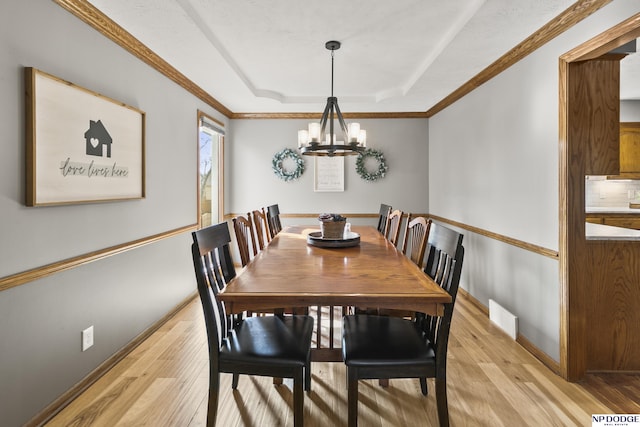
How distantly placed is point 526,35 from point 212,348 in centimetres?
285

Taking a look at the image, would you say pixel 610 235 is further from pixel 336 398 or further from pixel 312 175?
pixel 312 175

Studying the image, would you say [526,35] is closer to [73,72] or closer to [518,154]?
[518,154]

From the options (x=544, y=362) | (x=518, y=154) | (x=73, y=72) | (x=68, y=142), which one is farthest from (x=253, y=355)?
(x=518, y=154)

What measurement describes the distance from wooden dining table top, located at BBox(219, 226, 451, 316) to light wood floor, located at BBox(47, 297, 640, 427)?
756 millimetres

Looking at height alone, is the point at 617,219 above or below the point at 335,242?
above

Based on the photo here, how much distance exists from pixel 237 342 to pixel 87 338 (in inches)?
43.2

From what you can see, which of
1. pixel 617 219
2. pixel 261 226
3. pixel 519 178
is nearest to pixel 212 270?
pixel 261 226

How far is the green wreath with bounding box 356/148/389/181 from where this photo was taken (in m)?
5.67

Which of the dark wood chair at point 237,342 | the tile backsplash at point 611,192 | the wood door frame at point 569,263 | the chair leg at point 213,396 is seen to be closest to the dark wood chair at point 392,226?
the wood door frame at point 569,263

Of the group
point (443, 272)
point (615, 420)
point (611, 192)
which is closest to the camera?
point (443, 272)

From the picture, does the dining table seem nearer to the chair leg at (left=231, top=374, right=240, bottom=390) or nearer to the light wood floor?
A: the light wood floor

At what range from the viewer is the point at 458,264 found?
5.48ft

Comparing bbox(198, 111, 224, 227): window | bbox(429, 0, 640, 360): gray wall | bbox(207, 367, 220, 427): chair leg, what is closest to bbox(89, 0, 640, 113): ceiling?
bbox(429, 0, 640, 360): gray wall

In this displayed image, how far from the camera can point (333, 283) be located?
1773 mm
